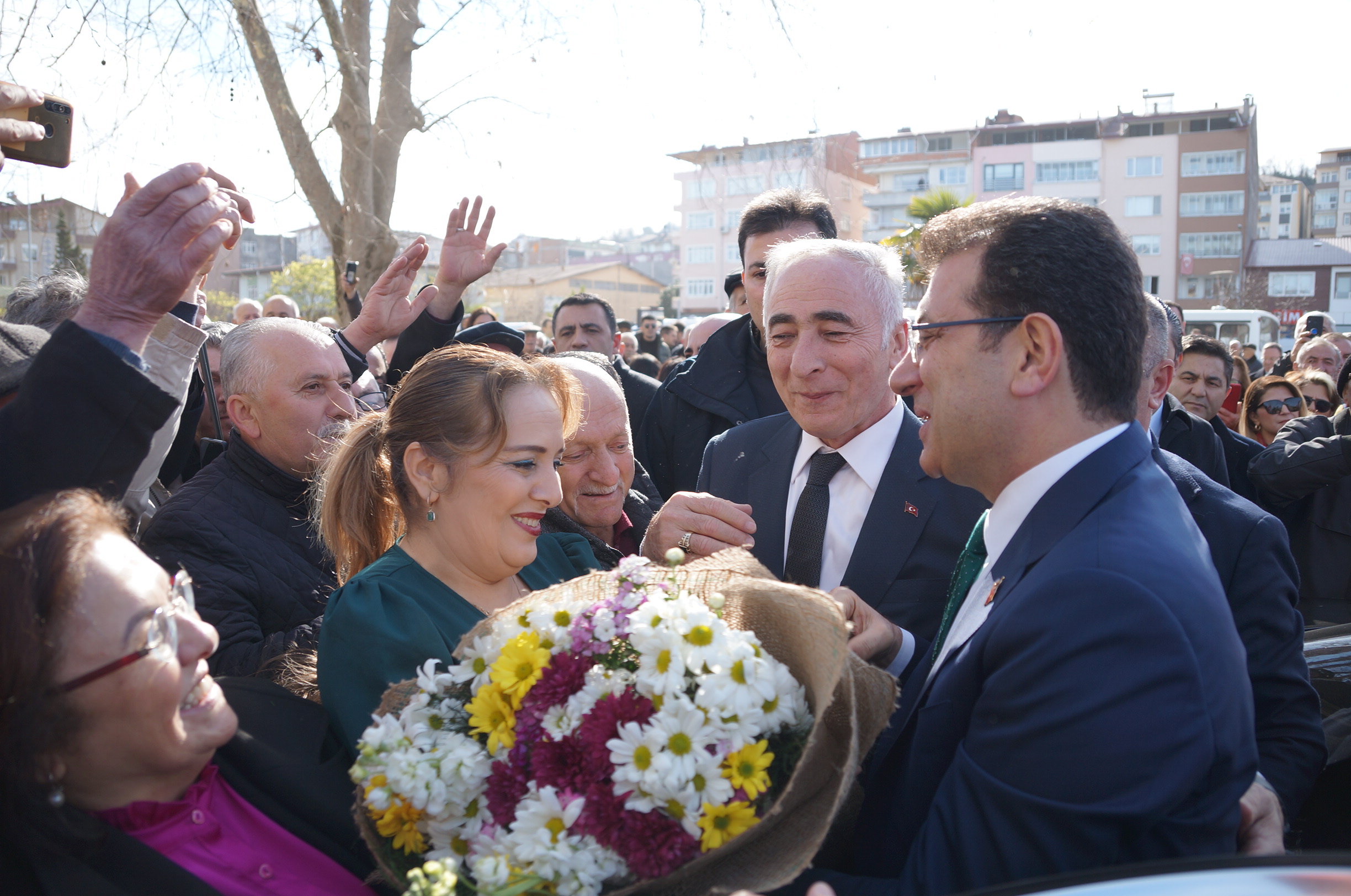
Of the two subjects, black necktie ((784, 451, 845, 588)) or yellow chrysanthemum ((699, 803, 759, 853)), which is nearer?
yellow chrysanthemum ((699, 803, 759, 853))

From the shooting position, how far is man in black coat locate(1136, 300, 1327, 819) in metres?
2.31

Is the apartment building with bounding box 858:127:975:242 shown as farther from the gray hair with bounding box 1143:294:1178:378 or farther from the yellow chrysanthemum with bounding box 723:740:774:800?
the yellow chrysanthemum with bounding box 723:740:774:800

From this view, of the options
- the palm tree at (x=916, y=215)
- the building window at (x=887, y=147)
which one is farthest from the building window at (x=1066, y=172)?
the palm tree at (x=916, y=215)

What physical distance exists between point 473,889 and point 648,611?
0.58 m

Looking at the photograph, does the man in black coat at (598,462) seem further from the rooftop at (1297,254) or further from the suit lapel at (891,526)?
the rooftop at (1297,254)

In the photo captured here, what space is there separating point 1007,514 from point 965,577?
0.29 m

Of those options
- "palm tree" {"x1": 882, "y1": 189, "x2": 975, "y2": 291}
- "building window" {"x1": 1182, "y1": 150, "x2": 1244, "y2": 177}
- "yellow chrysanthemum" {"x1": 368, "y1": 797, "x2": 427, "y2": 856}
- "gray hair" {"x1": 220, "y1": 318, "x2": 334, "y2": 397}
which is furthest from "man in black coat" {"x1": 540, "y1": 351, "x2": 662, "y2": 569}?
"building window" {"x1": 1182, "y1": 150, "x2": 1244, "y2": 177}

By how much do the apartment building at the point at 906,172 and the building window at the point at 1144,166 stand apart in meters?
10.6

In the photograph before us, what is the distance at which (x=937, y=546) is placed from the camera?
2709 mm

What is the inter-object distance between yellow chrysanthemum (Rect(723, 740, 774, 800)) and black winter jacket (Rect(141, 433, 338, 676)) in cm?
174

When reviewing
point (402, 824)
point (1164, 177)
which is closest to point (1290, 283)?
point (1164, 177)

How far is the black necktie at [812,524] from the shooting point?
285cm

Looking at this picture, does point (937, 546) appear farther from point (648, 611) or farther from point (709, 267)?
point (709, 267)

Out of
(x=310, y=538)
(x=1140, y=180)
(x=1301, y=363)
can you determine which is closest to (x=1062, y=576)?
(x=310, y=538)
